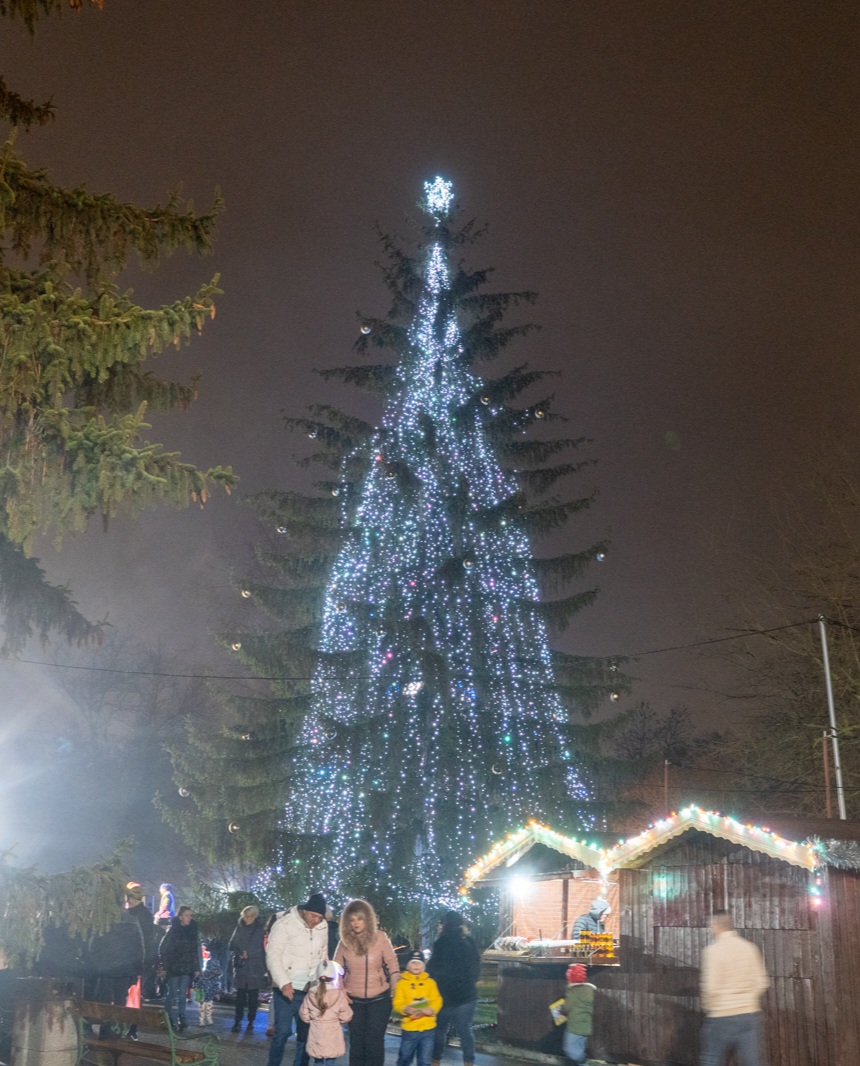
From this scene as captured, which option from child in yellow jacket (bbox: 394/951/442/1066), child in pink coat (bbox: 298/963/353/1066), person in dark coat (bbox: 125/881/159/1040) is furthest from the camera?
person in dark coat (bbox: 125/881/159/1040)

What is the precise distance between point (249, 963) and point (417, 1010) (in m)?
6.05

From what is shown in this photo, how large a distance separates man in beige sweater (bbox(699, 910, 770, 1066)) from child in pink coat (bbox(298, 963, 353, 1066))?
3021 mm

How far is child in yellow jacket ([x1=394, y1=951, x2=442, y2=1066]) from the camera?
34.2 feet

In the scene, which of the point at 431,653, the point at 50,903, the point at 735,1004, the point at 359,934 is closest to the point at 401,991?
the point at 359,934

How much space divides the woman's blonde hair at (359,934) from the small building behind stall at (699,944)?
4.93 meters

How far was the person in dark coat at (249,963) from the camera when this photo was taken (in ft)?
51.4

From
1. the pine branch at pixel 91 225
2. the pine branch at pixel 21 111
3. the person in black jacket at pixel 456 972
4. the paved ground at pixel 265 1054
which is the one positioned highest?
the pine branch at pixel 21 111

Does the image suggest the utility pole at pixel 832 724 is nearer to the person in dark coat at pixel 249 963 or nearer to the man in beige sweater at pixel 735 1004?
the person in dark coat at pixel 249 963

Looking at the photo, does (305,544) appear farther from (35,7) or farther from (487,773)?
(35,7)

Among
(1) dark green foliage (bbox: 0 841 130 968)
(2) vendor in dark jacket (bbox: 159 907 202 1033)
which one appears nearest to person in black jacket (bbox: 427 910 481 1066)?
(1) dark green foliage (bbox: 0 841 130 968)

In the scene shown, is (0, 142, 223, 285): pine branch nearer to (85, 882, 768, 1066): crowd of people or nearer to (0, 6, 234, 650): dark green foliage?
(0, 6, 234, 650): dark green foliage

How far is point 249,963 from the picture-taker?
621 inches

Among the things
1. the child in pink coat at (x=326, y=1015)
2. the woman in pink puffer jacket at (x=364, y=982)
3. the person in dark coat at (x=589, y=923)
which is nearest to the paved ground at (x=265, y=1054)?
the person in dark coat at (x=589, y=923)

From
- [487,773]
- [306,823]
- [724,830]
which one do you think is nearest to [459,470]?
[487,773]
